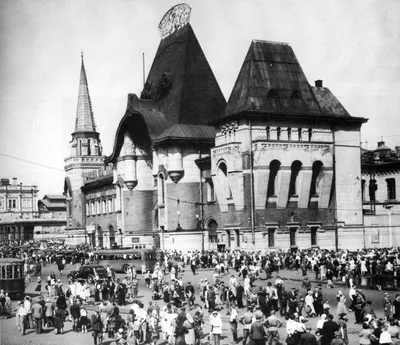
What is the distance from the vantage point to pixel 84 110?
88.6m

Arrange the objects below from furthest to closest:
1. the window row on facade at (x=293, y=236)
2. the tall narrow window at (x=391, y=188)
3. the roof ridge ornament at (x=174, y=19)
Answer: the roof ridge ornament at (x=174, y=19) < the tall narrow window at (x=391, y=188) < the window row on facade at (x=293, y=236)

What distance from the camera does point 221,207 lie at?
5047 cm

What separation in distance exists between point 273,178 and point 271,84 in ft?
23.8

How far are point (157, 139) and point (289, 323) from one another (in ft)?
132

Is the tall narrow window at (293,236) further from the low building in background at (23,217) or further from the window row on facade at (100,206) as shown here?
the low building in background at (23,217)

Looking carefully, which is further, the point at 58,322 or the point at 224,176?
the point at 224,176

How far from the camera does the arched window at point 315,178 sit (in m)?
50.8

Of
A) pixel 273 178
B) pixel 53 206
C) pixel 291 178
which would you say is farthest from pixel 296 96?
pixel 53 206

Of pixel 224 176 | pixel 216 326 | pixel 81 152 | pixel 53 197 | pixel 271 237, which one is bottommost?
pixel 216 326

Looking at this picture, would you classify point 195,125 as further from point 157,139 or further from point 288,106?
point 288,106

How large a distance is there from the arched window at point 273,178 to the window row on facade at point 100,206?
96.8 feet

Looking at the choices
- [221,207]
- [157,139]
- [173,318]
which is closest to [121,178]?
[157,139]

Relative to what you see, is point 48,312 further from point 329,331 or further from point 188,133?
point 188,133

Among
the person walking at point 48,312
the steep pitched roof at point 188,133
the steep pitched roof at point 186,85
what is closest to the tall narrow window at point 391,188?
the steep pitched roof at point 188,133
